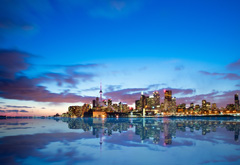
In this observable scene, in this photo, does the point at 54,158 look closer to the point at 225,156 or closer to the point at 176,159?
the point at 176,159

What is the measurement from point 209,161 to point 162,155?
12.4ft

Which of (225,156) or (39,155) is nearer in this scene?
(225,156)

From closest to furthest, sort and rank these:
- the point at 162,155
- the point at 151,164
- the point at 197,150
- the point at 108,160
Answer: the point at 151,164 < the point at 108,160 < the point at 162,155 < the point at 197,150

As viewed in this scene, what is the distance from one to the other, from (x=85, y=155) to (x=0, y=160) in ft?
22.4

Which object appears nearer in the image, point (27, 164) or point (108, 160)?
point (27, 164)

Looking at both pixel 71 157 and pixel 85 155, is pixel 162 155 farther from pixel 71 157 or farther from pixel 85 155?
pixel 71 157

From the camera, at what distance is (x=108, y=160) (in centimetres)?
1559

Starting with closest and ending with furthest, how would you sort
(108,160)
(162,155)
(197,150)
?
(108,160)
(162,155)
(197,150)

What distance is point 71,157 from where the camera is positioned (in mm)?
16547

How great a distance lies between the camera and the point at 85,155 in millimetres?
17328

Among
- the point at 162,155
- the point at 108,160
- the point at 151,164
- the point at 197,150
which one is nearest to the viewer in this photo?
the point at 151,164

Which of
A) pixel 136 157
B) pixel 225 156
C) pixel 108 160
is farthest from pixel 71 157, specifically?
pixel 225 156

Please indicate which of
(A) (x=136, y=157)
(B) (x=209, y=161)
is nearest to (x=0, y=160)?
(A) (x=136, y=157)

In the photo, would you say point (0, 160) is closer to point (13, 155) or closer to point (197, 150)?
point (13, 155)
